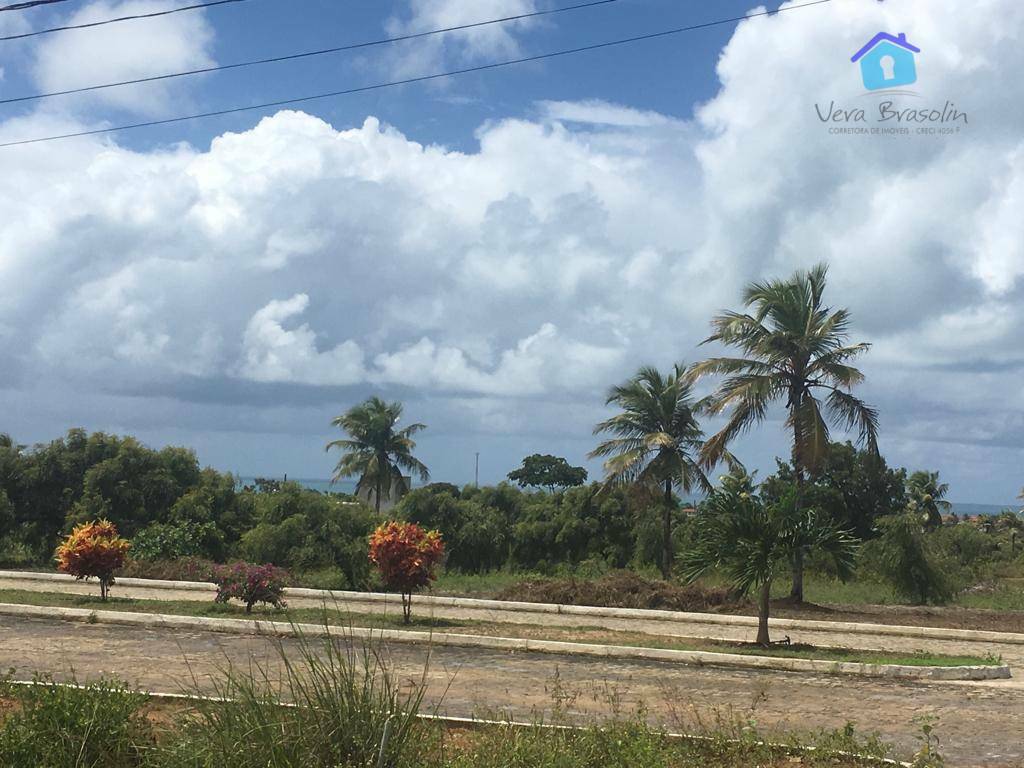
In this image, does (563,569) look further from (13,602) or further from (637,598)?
(13,602)

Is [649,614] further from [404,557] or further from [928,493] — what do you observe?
[928,493]

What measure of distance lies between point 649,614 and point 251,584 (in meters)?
8.42

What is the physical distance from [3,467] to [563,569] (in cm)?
2084

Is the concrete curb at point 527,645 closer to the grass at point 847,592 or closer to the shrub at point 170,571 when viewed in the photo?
the shrub at point 170,571

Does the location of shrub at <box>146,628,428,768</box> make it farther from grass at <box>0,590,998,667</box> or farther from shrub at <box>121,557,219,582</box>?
shrub at <box>121,557,219,582</box>

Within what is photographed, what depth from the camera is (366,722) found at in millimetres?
6184

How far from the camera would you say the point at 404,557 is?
62.5 ft

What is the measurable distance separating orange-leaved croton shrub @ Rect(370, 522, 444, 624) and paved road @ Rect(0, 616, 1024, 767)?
3.86 meters

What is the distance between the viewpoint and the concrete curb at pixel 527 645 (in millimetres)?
13414

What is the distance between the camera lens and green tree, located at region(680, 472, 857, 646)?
15.4 m

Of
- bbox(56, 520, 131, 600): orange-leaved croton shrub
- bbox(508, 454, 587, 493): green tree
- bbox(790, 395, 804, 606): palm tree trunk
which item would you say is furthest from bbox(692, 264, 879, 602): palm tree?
bbox(508, 454, 587, 493): green tree

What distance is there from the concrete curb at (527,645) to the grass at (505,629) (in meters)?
0.37

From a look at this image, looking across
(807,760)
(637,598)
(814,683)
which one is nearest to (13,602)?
(637,598)

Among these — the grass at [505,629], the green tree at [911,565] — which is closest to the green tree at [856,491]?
the green tree at [911,565]
